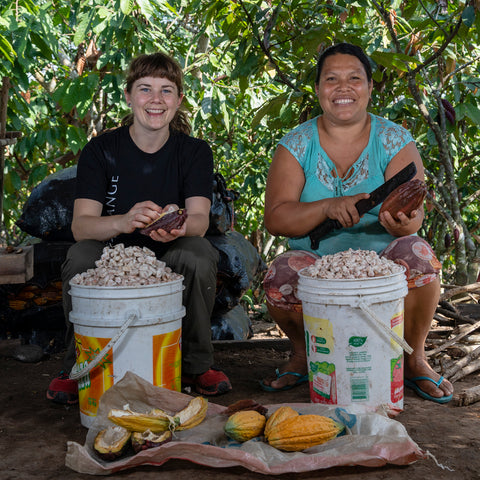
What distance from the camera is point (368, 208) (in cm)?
208

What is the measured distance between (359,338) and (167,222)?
76 cm

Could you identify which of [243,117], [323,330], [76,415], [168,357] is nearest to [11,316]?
[76,415]

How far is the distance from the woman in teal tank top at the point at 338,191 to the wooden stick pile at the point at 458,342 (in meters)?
0.22

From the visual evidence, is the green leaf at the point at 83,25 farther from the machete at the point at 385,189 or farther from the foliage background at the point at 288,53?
the machete at the point at 385,189

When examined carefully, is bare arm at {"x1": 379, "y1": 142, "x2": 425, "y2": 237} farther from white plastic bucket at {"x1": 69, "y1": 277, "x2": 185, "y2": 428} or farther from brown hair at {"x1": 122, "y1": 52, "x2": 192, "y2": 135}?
brown hair at {"x1": 122, "y1": 52, "x2": 192, "y2": 135}

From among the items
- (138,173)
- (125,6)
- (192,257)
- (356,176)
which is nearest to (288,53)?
(125,6)

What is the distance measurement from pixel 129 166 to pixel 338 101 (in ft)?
2.89

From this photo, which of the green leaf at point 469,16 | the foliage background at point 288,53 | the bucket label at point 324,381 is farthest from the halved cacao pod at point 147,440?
the green leaf at point 469,16

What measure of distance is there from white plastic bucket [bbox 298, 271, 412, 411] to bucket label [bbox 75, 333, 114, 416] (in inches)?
27.4

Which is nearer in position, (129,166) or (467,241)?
(129,166)

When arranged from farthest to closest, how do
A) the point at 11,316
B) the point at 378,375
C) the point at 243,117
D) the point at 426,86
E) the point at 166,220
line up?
the point at 243,117
the point at 426,86
the point at 11,316
the point at 166,220
the point at 378,375

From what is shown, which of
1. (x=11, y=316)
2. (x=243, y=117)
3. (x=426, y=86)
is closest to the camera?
(x=11, y=316)

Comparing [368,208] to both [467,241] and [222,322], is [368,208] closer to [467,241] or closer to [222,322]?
[222,322]

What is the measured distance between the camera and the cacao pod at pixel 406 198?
1981 millimetres
